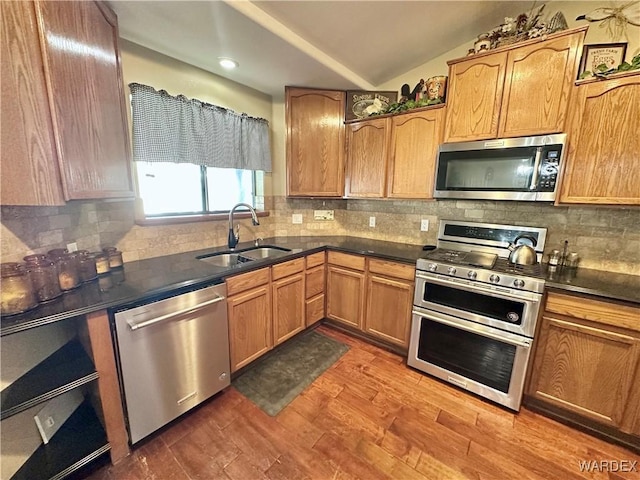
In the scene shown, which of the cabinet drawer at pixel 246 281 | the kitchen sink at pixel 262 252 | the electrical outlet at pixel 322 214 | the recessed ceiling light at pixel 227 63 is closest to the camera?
the cabinet drawer at pixel 246 281

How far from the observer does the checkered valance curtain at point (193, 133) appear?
71.9 inches

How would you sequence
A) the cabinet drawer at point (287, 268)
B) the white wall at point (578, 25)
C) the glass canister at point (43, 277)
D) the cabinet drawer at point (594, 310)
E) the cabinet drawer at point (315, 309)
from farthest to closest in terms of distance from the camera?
the cabinet drawer at point (315, 309) < the cabinet drawer at point (287, 268) < the white wall at point (578, 25) < the cabinet drawer at point (594, 310) < the glass canister at point (43, 277)

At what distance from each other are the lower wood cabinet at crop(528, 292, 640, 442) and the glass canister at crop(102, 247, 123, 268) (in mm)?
2840

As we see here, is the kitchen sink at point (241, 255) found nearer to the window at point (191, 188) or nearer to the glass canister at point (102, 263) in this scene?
the window at point (191, 188)

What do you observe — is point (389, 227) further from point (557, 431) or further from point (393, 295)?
point (557, 431)

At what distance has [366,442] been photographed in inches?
59.5

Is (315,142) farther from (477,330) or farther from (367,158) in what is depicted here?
(477,330)

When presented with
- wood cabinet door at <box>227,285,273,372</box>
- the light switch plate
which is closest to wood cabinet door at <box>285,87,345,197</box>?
wood cabinet door at <box>227,285,273,372</box>

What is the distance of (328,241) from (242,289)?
1.17m

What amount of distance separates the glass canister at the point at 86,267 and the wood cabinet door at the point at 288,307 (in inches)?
45.0

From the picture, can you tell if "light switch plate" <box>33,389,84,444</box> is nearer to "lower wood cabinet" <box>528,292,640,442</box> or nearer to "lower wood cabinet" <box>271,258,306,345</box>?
"lower wood cabinet" <box>271,258,306,345</box>

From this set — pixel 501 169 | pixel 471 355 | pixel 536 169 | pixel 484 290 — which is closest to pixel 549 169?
pixel 536 169

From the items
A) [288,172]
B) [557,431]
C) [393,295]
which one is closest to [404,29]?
[288,172]

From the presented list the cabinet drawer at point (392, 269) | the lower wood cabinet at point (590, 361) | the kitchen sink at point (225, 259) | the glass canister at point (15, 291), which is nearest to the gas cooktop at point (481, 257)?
the cabinet drawer at point (392, 269)
